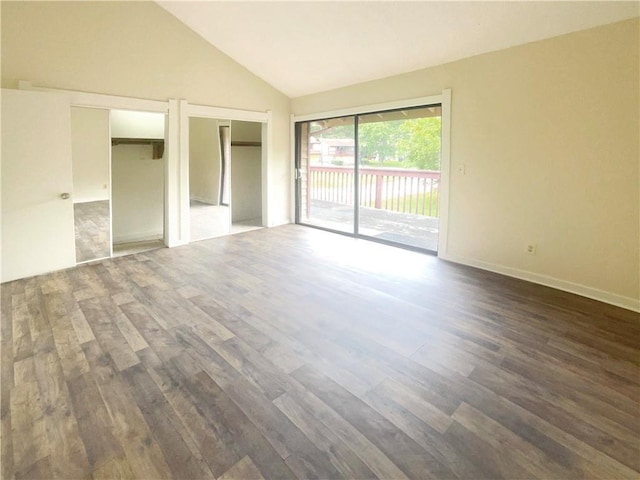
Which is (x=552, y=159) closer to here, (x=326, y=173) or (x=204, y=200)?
(x=326, y=173)

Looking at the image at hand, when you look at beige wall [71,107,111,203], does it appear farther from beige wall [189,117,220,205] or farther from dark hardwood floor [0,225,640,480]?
dark hardwood floor [0,225,640,480]

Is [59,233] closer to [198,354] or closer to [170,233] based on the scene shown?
[170,233]

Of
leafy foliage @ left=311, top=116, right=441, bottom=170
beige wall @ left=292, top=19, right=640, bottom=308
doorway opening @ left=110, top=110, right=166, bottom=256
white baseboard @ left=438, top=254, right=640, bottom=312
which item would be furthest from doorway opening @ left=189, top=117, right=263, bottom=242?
white baseboard @ left=438, top=254, right=640, bottom=312

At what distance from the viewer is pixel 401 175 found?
6035 millimetres

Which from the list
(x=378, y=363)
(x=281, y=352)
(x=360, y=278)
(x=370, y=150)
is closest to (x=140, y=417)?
(x=281, y=352)

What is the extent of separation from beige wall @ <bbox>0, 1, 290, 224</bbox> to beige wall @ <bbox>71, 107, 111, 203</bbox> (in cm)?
31

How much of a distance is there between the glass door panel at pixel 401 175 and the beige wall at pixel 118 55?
2145 mm

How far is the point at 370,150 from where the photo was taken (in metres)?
5.63

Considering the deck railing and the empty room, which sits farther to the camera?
the deck railing

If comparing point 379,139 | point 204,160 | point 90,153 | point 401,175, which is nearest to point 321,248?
point 379,139

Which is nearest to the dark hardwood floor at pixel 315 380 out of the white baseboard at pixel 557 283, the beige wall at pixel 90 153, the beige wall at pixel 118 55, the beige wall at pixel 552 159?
the white baseboard at pixel 557 283

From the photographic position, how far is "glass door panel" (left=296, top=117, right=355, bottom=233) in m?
5.86

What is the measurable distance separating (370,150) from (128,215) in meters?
3.74

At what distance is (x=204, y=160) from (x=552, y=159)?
454 centimetres
